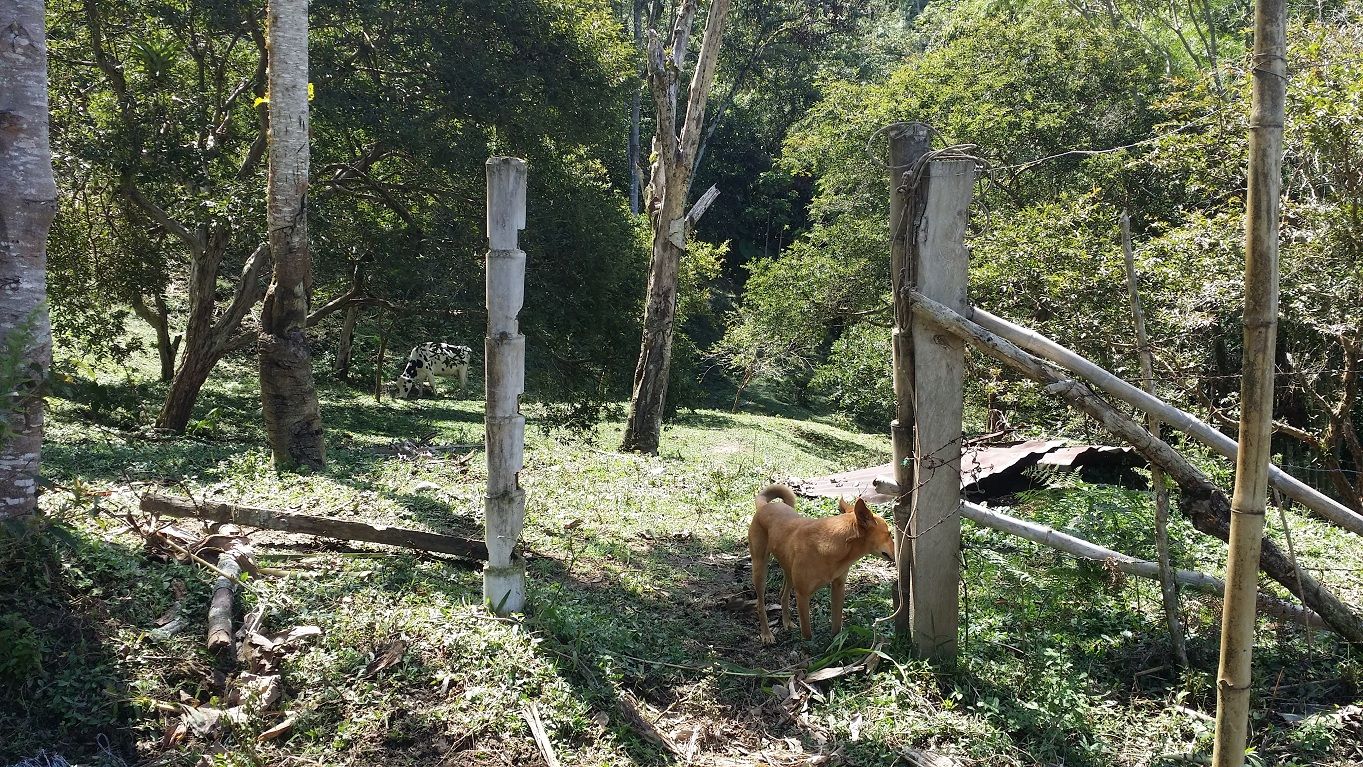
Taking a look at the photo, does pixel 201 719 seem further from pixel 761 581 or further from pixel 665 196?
pixel 665 196

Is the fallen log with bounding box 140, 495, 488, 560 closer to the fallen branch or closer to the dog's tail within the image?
the fallen branch

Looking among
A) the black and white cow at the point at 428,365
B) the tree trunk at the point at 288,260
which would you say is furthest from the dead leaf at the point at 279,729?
the black and white cow at the point at 428,365

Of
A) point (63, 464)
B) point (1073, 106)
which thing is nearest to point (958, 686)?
point (63, 464)

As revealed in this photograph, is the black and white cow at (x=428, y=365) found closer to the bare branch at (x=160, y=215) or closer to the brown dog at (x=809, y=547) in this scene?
the bare branch at (x=160, y=215)

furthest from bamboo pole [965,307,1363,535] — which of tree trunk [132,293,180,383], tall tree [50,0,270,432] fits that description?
tree trunk [132,293,180,383]

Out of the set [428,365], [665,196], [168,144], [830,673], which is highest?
[168,144]

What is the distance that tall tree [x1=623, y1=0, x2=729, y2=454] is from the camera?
1400 centimetres

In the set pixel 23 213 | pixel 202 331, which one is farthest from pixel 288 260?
pixel 202 331

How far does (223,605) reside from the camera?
549 centimetres

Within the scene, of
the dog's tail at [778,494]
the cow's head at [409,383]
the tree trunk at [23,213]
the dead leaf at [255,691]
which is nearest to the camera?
the dead leaf at [255,691]

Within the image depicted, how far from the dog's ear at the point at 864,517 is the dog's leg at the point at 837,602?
0.43 meters

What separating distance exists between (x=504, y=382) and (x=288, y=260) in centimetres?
502

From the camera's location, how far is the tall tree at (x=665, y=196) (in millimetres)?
14000

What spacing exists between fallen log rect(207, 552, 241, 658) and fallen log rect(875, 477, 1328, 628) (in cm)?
372
